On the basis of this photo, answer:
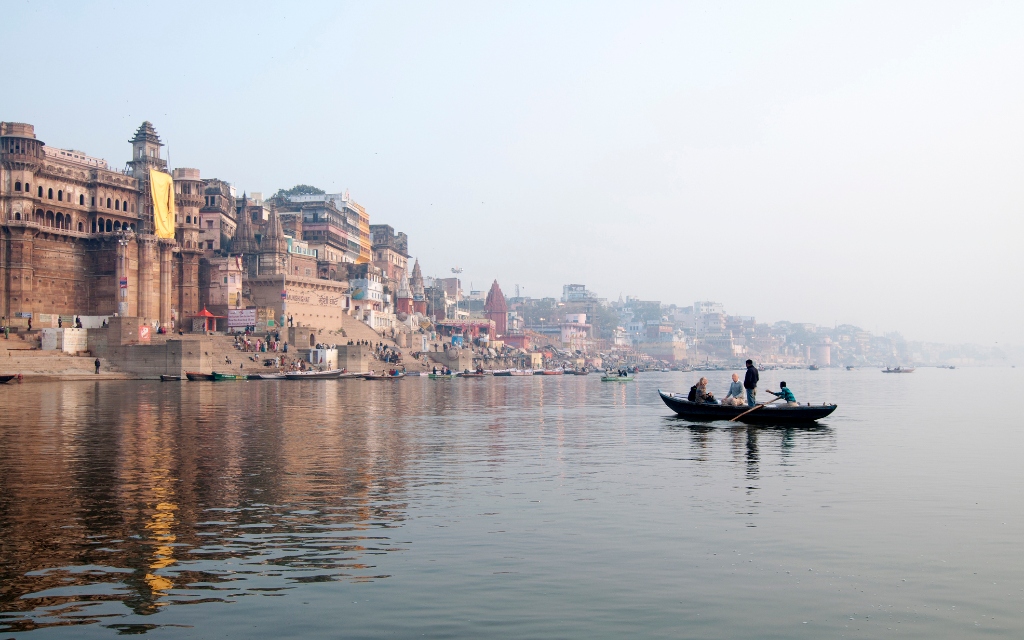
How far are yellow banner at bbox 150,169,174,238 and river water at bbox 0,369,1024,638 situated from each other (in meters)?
59.4

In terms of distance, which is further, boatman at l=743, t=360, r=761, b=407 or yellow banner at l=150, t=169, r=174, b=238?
yellow banner at l=150, t=169, r=174, b=238

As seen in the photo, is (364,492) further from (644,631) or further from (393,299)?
(393,299)

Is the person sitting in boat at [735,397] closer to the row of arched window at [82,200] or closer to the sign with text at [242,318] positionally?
the sign with text at [242,318]

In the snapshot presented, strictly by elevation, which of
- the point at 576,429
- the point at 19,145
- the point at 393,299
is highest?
the point at 19,145

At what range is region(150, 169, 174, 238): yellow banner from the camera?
79.4 meters

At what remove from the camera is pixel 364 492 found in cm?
1548

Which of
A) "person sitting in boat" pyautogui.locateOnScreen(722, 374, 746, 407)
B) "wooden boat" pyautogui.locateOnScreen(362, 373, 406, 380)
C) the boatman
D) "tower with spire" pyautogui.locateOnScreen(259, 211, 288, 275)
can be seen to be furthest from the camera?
"tower with spire" pyautogui.locateOnScreen(259, 211, 288, 275)

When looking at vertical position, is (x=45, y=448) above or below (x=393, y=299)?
below

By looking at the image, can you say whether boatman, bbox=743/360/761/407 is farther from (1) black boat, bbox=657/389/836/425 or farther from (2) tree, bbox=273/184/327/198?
(2) tree, bbox=273/184/327/198

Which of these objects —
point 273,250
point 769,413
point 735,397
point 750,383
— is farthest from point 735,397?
point 273,250

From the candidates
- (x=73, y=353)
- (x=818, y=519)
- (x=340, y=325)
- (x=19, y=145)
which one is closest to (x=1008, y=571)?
(x=818, y=519)

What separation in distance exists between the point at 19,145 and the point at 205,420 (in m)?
54.1

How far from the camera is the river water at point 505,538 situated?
27.8 feet

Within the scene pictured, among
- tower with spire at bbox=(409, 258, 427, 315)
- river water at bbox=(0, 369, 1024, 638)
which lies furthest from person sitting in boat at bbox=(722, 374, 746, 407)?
tower with spire at bbox=(409, 258, 427, 315)
